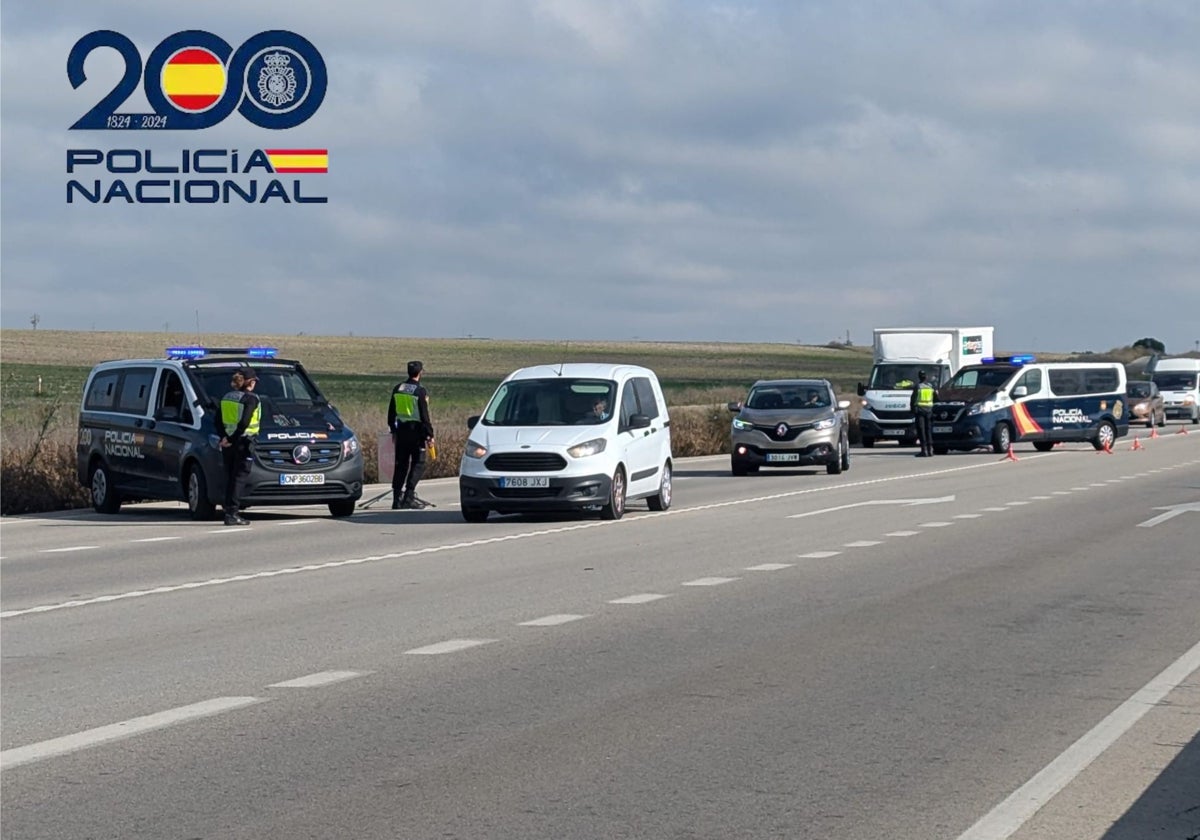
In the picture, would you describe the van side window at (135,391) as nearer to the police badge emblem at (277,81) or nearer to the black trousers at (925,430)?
the police badge emblem at (277,81)

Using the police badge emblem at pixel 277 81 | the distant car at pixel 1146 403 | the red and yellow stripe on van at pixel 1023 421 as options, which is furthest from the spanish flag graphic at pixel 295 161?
the distant car at pixel 1146 403

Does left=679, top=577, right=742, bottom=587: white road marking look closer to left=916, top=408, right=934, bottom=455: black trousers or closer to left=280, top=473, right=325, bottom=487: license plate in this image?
left=280, top=473, right=325, bottom=487: license plate

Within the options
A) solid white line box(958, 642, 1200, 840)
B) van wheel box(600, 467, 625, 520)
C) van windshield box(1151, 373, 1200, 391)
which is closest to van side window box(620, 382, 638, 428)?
van wheel box(600, 467, 625, 520)

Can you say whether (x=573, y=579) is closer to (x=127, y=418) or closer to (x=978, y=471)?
(x=127, y=418)

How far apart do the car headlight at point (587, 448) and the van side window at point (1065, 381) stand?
22.6 meters

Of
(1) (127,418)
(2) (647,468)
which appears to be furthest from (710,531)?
(1) (127,418)

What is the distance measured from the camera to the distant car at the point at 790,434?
104ft

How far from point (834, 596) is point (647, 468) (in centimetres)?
903

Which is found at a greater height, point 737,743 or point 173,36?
point 173,36

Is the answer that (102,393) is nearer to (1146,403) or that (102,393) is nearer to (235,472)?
(235,472)

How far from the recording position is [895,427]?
43906 millimetres

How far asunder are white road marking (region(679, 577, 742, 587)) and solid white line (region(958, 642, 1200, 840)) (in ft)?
15.6

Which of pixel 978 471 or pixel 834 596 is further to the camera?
pixel 978 471

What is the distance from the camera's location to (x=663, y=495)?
76.0 feet
